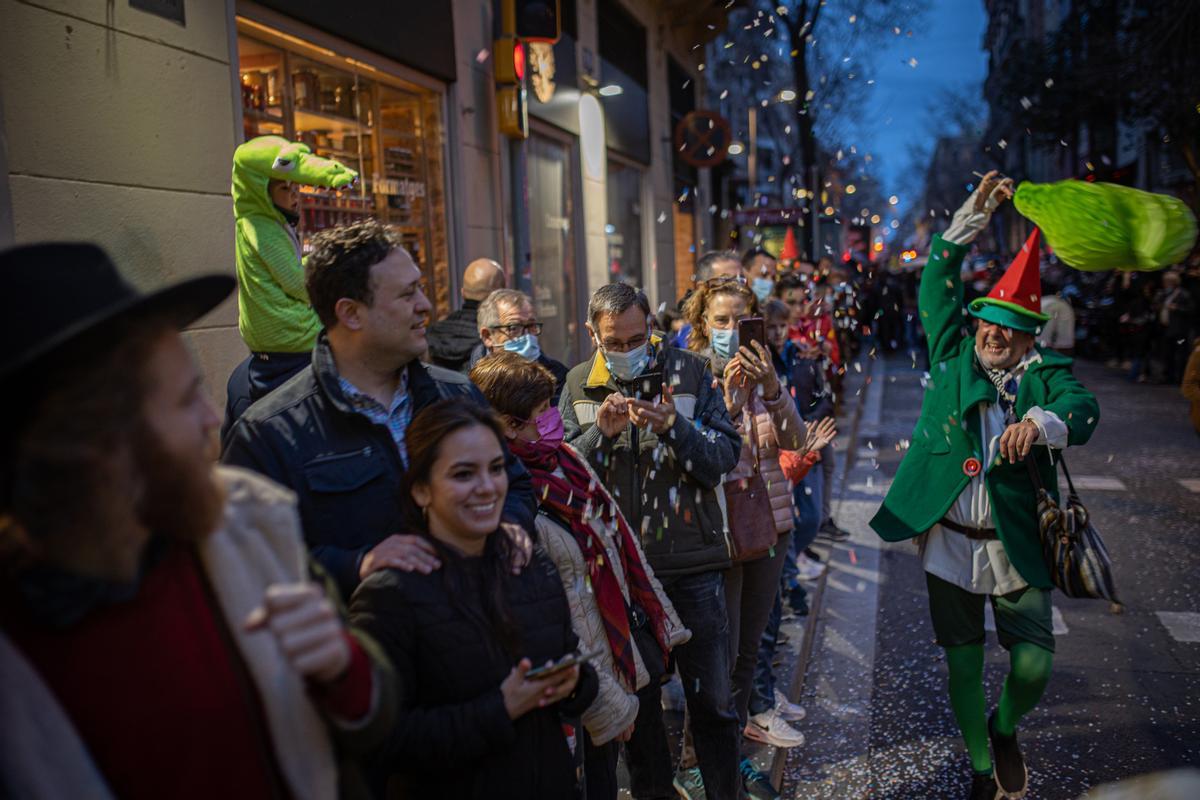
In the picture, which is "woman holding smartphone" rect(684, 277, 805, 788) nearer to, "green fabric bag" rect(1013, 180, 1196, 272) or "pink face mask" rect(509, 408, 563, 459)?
"pink face mask" rect(509, 408, 563, 459)

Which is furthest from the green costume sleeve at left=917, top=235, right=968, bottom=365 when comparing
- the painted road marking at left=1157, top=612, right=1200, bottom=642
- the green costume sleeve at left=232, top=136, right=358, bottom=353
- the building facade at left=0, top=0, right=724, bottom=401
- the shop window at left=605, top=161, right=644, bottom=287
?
the shop window at left=605, top=161, right=644, bottom=287

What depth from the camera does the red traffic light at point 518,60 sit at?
9.59m

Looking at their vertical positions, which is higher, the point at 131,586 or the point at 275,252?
the point at 275,252

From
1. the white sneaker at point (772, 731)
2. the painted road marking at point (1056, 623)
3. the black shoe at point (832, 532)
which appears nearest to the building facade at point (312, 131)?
the white sneaker at point (772, 731)

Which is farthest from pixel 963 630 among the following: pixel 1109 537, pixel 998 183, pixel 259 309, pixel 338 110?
pixel 338 110

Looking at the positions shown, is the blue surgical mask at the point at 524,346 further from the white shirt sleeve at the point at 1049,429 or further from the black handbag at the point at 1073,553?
the black handbag at the point at 1073,553

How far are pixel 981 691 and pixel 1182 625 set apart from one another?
8.43 feet

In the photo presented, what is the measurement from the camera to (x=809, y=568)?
7.29m

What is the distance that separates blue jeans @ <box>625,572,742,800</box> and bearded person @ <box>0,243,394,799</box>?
2.32 meters

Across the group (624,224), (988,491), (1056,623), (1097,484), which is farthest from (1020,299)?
(624,224)

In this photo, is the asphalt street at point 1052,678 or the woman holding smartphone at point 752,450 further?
the asphalt street at point 1052,678

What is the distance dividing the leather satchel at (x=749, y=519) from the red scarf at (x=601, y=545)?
82 centimetres

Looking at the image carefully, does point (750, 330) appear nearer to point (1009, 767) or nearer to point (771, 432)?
point (771, 432)

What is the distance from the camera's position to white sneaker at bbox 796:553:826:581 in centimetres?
716
